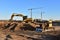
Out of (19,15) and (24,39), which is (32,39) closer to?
(24,39)

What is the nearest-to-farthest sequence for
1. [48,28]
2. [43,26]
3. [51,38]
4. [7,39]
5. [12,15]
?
[7,39]
[51,38]
[43,26]
[48,28]
[12,15]

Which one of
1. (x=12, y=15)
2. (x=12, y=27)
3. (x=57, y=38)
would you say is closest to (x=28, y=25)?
(x=12, y=27)

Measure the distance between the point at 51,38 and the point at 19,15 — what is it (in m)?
19.6

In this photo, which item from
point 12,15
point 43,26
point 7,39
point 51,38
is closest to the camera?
point 7,39

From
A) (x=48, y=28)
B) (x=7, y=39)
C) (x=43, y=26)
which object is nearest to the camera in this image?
(x=7, y=39)

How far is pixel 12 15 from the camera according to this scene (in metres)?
38.9

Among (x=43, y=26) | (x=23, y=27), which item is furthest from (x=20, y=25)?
(x=43, y=26)

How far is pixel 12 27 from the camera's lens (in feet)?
108

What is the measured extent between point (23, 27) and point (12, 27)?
1.95 m

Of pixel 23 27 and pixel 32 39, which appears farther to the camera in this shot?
pixel 23 27

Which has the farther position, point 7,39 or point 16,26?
point 16,26

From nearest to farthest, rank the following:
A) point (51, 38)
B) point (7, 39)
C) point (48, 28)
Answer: point (7, 39) < point (51, 38) < point (48, 28)

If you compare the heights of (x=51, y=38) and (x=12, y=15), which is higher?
(x=12, y=15)

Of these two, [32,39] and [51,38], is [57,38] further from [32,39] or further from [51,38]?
[32,39]
